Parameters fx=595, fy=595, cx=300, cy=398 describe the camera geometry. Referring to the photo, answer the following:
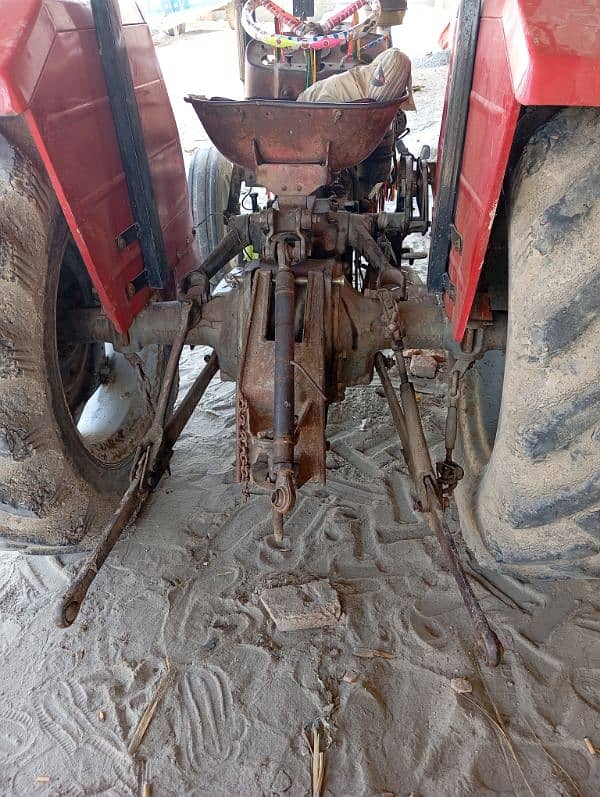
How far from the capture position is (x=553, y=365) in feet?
4.07

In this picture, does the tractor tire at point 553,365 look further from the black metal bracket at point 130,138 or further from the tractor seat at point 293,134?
the black metal bracket at point 130,138

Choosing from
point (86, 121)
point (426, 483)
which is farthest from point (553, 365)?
point (86, 121)

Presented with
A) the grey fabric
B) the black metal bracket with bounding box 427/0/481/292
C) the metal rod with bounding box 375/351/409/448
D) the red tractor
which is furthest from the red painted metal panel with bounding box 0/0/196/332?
the black metal bracket with bounding box 427/0/481/292

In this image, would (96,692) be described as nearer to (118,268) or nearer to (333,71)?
(118,268)

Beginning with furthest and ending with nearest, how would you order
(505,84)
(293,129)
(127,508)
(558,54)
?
1. (293,129)
2. (127,508)
3. (505,84)
4. (558,54)

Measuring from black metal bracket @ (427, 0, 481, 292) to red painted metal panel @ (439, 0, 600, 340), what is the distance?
3cm

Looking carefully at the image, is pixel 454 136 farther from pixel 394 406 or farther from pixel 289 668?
pixel 289 668

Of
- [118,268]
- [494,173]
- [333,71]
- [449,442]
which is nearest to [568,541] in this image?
[449,442]

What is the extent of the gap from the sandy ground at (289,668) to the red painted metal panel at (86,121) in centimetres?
89

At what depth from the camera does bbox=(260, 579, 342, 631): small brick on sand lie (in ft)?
5.96

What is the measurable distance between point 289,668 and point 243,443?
67 centimetres

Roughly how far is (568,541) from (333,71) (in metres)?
2.79

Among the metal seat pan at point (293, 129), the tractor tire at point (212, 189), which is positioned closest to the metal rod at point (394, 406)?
the metal seat pan at point (293, 129)

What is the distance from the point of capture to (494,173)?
4.28 ft
